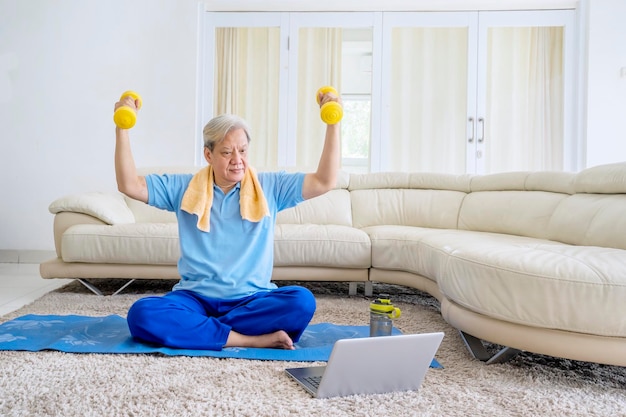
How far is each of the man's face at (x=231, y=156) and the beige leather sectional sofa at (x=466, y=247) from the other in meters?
0.82

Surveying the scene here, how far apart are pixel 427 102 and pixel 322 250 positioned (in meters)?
2.28

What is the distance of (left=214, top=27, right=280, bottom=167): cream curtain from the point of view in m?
4.62

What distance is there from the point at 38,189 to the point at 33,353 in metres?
3.18

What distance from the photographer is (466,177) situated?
3.64 meters

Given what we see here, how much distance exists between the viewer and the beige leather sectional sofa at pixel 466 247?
1.48m

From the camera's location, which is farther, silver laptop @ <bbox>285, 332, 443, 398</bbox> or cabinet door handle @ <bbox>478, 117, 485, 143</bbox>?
cabinet door handle @ <bbox>478, 117, 485, 143</bbox>

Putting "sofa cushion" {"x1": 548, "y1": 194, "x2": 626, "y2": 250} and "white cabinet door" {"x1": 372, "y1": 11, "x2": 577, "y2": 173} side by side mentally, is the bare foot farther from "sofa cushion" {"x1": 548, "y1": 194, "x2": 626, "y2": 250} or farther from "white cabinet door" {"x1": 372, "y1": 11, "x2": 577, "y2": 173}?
"white cabinet door" {"x1": 372, "y1": 11, "x2": 577, "y2": 173}

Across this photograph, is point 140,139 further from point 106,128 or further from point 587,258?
point 587,258

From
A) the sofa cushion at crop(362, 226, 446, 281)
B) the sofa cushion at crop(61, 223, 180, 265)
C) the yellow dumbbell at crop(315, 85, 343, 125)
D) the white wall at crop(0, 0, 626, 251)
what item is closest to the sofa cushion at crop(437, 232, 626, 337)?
the yellow dumbbell at crop(315, 85, 343, 125)

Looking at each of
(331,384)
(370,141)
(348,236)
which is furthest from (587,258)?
(370,141)

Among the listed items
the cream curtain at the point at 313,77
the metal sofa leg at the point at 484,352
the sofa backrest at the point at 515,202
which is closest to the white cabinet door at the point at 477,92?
the cream curtain at the point at 313,77

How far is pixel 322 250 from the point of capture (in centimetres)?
291

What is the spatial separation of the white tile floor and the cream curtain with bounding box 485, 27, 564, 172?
358 cm

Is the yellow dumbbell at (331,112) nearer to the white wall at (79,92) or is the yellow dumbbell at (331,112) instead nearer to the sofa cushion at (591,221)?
the sofa cushion at (591,221)
